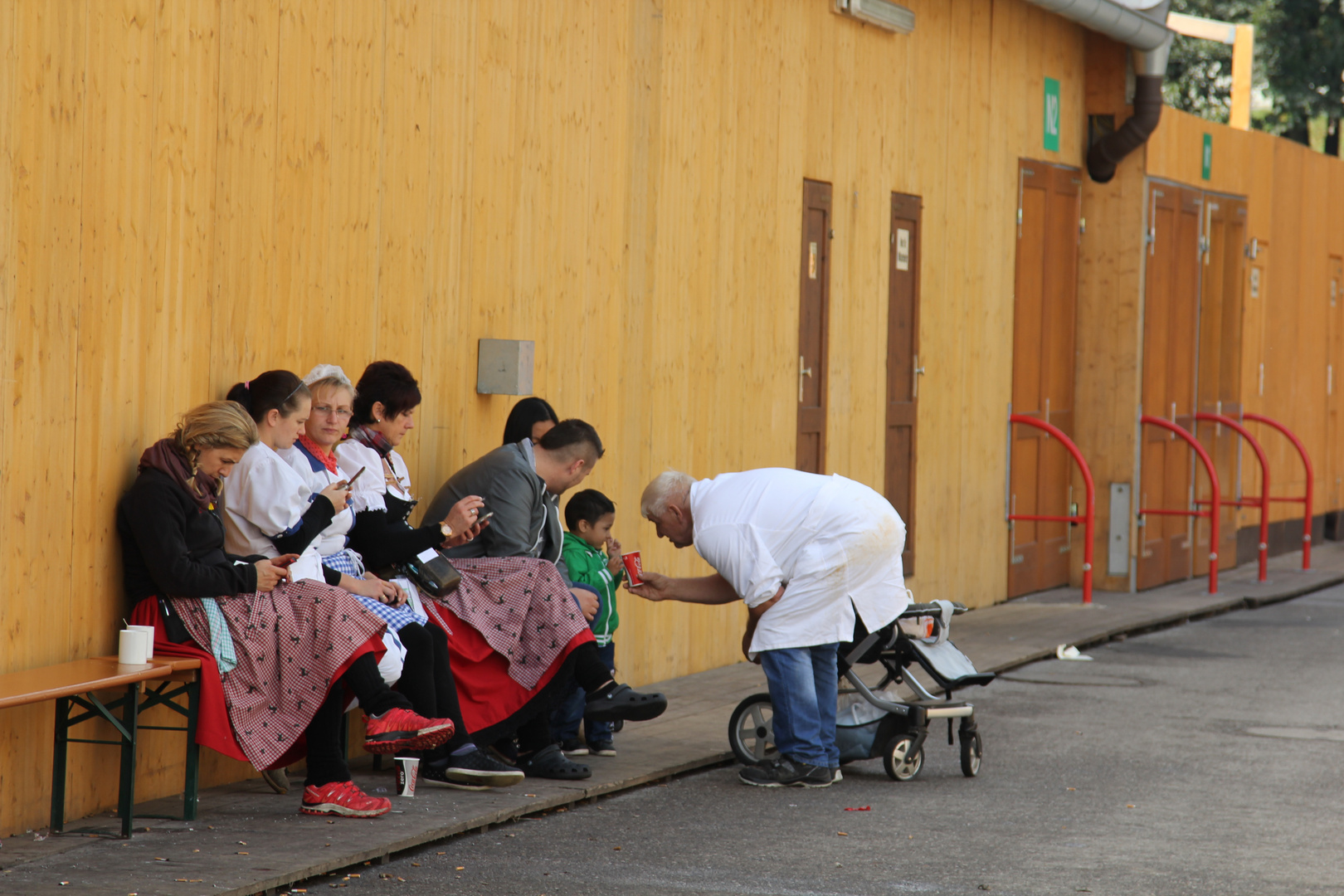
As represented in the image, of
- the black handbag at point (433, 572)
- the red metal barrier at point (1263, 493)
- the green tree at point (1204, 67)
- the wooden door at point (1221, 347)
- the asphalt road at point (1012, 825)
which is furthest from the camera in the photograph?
the green tree at point (1204, 67)

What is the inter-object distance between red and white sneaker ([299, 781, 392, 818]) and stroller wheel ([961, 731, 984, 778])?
230cm

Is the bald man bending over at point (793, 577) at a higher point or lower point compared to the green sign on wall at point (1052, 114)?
lower

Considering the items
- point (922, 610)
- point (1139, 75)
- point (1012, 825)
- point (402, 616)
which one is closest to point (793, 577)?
point (922, 610)

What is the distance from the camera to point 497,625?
6609mm

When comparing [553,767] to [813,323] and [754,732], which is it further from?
[813,323]

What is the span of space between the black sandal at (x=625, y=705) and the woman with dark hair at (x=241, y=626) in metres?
0.83

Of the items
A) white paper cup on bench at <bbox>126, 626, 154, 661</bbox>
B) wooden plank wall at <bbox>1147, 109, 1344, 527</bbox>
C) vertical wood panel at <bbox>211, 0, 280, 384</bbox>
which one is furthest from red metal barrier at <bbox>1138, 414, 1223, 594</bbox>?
white paper cup on bench at <bbox>126, 626, 154, 661</bbox>

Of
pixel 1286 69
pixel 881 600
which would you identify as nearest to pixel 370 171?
pixel 881 600

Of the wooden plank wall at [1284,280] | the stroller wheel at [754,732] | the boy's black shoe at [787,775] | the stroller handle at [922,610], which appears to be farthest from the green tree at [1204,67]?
→ the boy's black shoe at [787,775]

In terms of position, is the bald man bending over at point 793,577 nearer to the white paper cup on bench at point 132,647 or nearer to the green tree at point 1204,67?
the white paper cup on bench at point 132,647

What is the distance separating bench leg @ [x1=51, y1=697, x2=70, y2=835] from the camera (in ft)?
17.9

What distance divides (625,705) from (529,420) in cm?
140

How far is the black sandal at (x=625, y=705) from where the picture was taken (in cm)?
651

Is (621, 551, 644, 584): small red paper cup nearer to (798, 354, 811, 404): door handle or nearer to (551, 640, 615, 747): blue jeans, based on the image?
(551, 640, 615, 747): blue jeans
